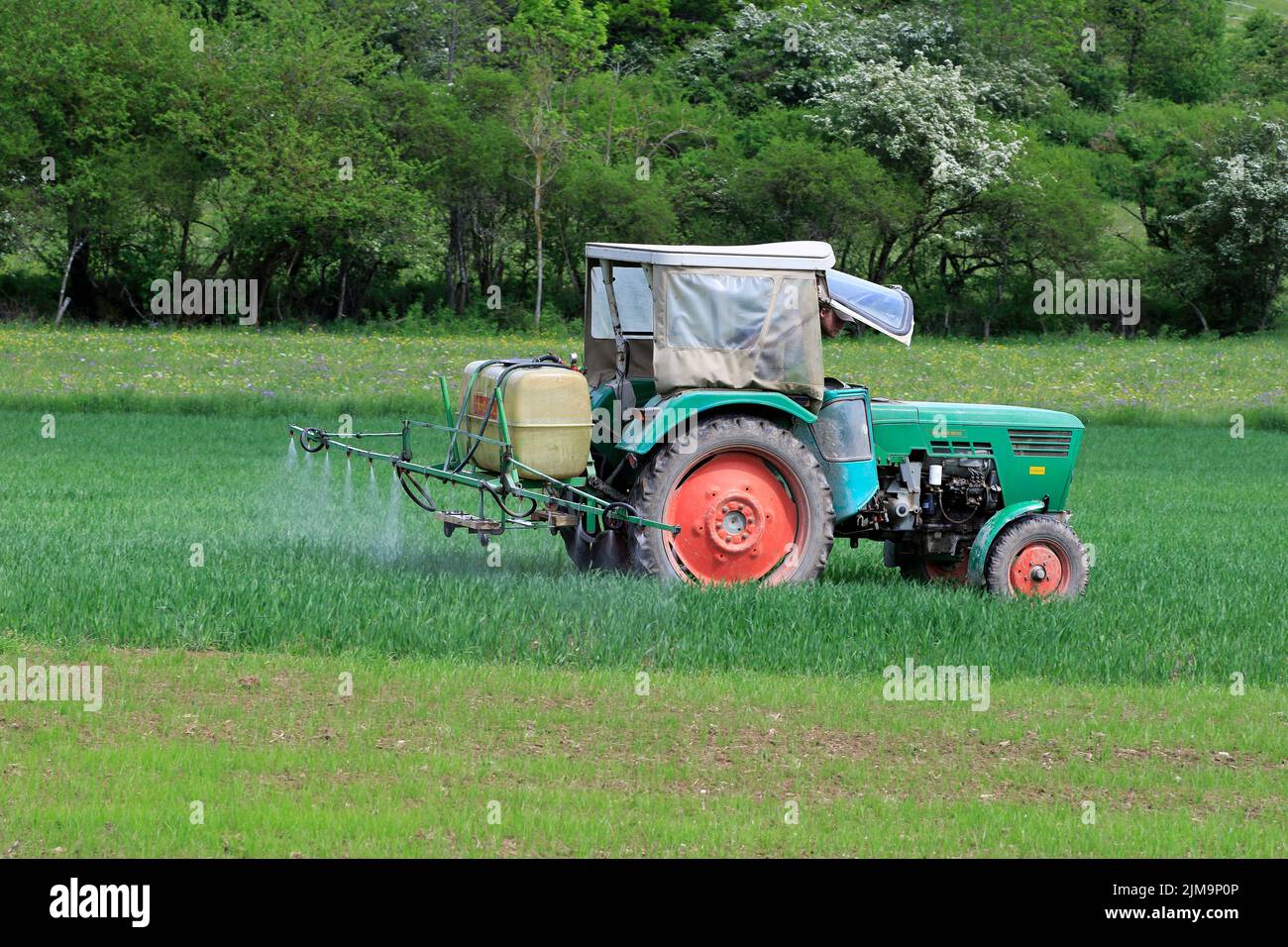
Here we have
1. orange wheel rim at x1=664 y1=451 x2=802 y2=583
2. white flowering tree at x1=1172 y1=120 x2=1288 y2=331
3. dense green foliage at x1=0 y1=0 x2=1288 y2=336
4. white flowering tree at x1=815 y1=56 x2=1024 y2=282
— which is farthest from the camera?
white flowering tree at x1=1172 y1=120 x2=1288 y2=331

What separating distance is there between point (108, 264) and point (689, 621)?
42765mm

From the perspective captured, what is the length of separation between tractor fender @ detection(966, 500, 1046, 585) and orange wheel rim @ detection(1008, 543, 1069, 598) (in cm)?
22

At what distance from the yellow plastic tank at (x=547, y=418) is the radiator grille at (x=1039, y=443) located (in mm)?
3565

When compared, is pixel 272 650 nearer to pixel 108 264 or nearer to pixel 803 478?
pixel 803 478

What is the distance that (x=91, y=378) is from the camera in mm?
31203

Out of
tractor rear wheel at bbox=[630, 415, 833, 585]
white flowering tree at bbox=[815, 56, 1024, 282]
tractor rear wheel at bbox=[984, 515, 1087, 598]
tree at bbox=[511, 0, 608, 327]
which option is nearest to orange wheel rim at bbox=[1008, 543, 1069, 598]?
tractor rear wheel at bbox=[984, 515, 1087, 598]

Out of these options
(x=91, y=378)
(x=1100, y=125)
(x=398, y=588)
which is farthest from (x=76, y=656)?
(x=1100, y=125)


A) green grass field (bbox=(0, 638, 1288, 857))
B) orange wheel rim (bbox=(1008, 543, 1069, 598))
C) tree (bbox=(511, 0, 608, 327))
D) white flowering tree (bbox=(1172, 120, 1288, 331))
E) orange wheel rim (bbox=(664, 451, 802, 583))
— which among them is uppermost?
tree (bbox=(511, 0, 608, 327))

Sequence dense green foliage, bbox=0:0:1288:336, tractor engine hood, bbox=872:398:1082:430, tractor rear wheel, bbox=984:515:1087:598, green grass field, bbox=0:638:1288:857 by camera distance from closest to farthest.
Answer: green grass field, bbox=0:638:1288:857 → tractor rear wheel, bbox=984:515:1087:598 → tractor engine hood, bbox=872:398:1082:430 → dense green foliage, bbox=0:0:1288:336

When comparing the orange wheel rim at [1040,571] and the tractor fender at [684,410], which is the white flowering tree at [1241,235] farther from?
the tractor fender at [684,410]

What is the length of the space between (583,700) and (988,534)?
418 centimetres

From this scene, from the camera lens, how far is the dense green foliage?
47875 mm

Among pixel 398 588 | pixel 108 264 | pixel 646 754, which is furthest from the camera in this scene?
pixel 108 264

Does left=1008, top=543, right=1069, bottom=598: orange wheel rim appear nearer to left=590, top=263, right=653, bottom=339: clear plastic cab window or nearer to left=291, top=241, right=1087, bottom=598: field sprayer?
left=291, top=241, right=1087, bottom=598: field sprayer
